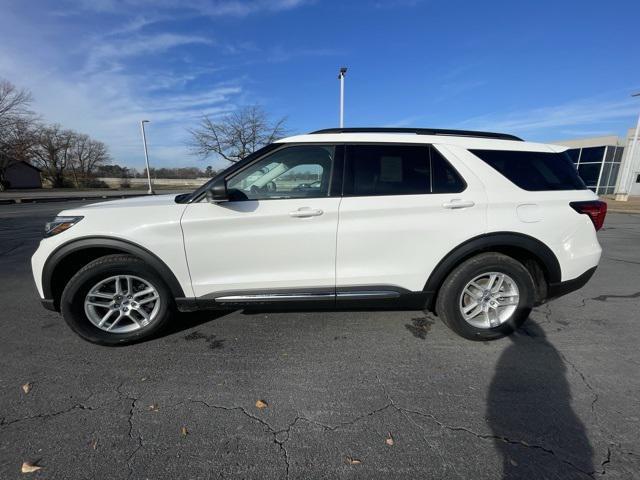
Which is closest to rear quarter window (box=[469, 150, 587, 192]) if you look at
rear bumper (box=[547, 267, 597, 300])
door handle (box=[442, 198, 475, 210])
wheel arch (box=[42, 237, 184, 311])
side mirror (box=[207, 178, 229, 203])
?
door handle (box=[442, 198, 475, 210])

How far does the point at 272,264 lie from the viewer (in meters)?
2.67

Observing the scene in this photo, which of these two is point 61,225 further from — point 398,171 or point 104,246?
point 398,171

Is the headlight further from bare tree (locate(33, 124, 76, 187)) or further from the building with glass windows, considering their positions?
bare tree (locate(33, 124, 76, 187))

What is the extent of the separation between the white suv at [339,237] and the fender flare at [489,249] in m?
0.01

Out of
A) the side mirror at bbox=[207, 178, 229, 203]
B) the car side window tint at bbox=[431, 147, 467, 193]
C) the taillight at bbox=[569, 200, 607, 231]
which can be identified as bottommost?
the taillight at bbox=[569, 200, 607, 231]

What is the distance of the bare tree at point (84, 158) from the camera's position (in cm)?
4984

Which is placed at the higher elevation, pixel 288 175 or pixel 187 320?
pixel 288 175

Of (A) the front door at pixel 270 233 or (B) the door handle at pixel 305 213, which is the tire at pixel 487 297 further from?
(B) the door handle at pixel 305 213

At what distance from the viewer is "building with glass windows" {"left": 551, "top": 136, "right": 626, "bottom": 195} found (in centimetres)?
2462

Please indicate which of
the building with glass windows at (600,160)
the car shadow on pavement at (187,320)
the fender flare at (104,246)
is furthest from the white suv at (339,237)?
the building with glass windows at (600,160)

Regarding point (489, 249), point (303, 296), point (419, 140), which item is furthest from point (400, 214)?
point (303, 296)

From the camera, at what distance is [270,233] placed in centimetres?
260

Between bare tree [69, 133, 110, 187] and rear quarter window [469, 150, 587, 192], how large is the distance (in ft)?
201

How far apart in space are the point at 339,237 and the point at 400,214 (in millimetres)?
572
